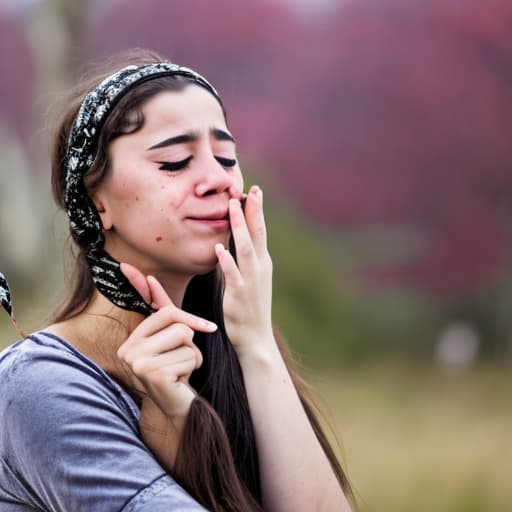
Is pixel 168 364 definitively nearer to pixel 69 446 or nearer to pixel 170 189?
pixel 69 446

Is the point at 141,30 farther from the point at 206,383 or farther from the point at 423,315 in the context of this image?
the point at 206,383

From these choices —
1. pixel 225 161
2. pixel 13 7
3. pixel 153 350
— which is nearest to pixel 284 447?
pixel 153 350

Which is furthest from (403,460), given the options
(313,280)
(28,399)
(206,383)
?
(28,399)

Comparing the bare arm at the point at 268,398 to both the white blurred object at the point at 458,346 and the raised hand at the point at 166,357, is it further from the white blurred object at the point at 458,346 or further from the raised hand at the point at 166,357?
the white blurred object at the point at 458,346

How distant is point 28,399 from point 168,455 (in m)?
0.29

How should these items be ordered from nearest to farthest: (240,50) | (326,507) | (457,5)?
(326,507) → (457,5) → (240,50)

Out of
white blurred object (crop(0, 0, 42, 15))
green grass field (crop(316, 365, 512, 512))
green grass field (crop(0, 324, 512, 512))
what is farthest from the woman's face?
white blurred object (crop(0, 0, 42, 15))

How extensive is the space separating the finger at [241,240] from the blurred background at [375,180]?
15.7 feet

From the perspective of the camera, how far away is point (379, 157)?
8.74m

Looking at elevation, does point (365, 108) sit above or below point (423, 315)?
above

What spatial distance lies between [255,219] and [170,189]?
21 centimetres

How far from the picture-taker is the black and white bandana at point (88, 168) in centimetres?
236

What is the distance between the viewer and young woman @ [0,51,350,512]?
6.93ft

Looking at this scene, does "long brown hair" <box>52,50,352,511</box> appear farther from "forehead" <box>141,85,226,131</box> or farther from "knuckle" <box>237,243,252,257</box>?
"knuckle" <box>237,243,252,257</box>
